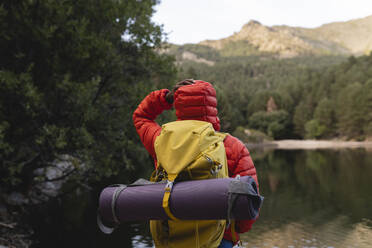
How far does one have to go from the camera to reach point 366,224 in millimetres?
Answer: 11633

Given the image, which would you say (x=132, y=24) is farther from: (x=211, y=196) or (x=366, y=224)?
(x=211, y=196)

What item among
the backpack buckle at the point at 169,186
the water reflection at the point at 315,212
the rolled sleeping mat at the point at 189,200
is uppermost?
the backpack buckle at the point at 169,186

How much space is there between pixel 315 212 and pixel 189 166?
13.0m

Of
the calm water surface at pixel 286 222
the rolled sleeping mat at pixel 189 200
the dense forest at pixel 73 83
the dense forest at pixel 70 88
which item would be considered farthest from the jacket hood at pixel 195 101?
the calm water surface at pixel 286 222

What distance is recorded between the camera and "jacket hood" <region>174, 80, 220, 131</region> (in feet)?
8.18

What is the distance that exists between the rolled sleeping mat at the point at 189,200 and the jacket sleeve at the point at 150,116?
57 centimetres

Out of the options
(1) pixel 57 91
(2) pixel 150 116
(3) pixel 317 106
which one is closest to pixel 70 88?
(1) pixel 57 91

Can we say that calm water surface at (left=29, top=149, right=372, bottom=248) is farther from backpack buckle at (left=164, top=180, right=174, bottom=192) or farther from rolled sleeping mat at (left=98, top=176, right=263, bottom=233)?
backpack buckle at (left=164, top=180, right=174, bottom=192)

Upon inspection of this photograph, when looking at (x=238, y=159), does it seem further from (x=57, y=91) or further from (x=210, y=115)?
(x=57, y=91)

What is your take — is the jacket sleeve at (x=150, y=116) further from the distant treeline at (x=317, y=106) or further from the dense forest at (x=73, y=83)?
the distant treeline at (x=317, y=106)

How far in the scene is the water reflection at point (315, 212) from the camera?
403 inches

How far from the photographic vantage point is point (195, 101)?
2.49 meters

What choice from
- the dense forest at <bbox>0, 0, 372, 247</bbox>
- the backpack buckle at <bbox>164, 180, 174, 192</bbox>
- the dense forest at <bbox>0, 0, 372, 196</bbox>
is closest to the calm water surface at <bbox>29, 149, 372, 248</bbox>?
the dense forest at <bbox>0, 0, 372, 247</bbox>

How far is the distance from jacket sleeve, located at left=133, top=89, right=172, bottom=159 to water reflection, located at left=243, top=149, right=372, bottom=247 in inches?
315
